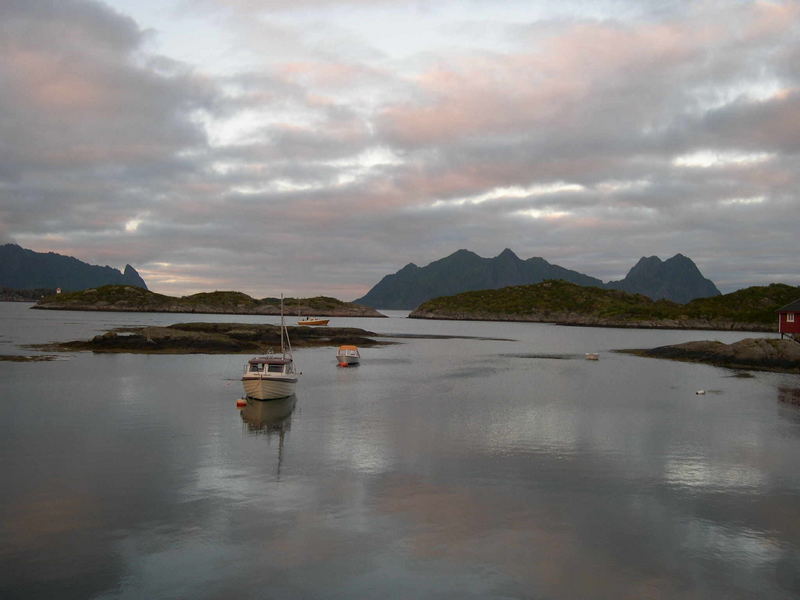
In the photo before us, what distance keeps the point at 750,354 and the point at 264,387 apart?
2509 inches

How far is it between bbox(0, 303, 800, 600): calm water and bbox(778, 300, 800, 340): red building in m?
44.6

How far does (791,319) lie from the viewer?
266 feet

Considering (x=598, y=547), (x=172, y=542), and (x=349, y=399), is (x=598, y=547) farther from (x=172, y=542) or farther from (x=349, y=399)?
(x=349, y=399)

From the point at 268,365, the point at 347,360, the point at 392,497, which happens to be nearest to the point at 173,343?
the point at 347,360

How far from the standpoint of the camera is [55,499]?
64.4 feet

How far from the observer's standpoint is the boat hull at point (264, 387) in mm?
39375

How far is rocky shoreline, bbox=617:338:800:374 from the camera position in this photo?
70.8m

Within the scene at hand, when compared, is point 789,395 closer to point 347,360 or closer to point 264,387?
point 347,360

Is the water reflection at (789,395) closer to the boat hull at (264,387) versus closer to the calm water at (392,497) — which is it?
the calm water at (392,497)

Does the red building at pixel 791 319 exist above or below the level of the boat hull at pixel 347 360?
above

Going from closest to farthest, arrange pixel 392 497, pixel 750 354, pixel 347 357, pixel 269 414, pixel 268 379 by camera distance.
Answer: pixel 392 497 → pixel 269 414 → pixel 268 379 → pixel 347 357 → pixel 750 354

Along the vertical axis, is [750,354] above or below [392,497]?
above

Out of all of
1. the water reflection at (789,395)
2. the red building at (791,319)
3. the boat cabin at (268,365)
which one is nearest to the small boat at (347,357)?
the boat cabin at (268,365)

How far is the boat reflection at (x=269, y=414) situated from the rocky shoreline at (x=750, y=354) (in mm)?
59378
